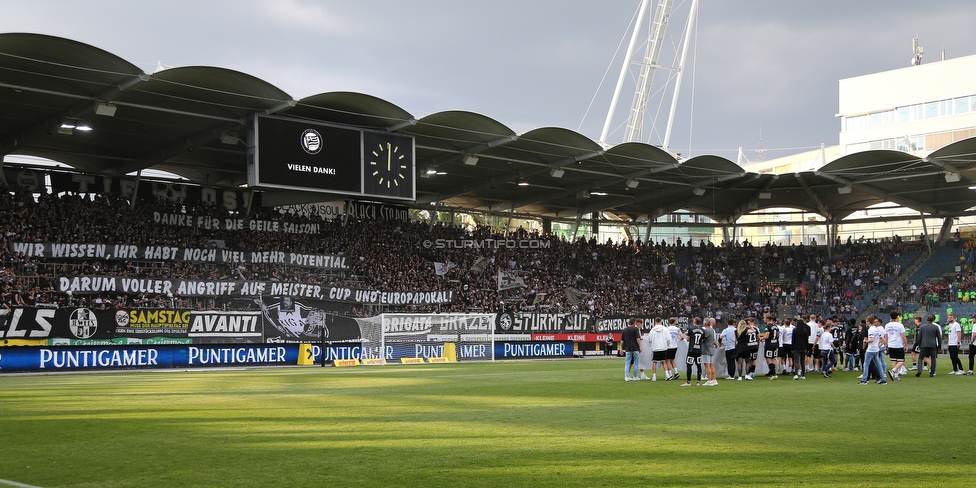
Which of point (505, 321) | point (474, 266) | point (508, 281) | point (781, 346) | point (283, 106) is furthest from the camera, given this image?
point (474, 266)

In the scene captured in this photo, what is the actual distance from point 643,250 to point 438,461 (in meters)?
49.9

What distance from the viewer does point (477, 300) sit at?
1789 inches

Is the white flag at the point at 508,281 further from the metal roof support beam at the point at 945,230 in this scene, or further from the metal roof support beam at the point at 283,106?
the metal roof support beam at the point at 945,230

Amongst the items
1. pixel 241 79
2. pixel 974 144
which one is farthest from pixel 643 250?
pixel 241 79

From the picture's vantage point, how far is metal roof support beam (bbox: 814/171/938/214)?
45.5m

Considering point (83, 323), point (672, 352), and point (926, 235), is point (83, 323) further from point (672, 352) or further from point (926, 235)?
point (926, 235)

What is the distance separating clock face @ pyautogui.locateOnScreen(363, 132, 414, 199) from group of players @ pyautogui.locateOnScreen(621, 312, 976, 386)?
45.4 ft

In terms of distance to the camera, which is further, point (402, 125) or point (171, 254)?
point (171, 254)

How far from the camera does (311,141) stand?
3297cm

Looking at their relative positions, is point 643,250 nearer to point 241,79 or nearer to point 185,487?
point 241,79

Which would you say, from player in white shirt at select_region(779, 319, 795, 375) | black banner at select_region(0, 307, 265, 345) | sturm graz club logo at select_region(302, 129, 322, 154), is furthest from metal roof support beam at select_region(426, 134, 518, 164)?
player in white shirt at select_region(779, 319, 795, 375)

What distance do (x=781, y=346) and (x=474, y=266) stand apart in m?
26.5

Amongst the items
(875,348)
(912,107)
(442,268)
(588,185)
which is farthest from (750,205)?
(875,348)

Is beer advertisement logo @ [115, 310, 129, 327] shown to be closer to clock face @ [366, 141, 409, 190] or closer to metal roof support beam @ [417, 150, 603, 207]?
clock face @ [366, 141, 409, 190]
